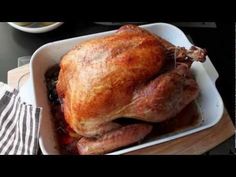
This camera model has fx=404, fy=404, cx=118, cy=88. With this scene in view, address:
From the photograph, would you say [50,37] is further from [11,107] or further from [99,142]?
[99,142]

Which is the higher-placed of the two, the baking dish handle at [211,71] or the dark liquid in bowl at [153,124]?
the baking dish handle at [211,71]

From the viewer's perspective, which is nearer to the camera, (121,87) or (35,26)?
(121,87)

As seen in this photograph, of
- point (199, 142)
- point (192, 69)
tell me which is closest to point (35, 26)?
point (192, 69)

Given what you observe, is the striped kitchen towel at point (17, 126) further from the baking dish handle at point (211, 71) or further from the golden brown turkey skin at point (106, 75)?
the baking dish handle at point (211, 71)

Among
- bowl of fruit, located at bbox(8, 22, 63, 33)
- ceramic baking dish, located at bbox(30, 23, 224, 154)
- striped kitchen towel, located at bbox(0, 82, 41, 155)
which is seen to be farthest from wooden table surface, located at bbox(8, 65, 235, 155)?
bowl of fruit, located at bbox(8, 22, 63, 33)

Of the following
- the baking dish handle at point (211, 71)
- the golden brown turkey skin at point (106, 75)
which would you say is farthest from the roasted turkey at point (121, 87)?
the baking dish handle at point (211, 71)

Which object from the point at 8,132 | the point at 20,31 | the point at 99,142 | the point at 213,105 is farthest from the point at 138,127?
the point at 20,31

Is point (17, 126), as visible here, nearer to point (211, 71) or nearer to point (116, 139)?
point (116, 139)
